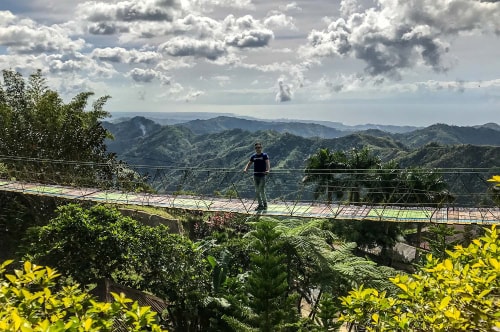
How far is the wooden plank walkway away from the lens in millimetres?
10992

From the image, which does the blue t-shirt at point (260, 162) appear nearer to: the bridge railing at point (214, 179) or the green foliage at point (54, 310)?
the bridge railing at point (214, 179)

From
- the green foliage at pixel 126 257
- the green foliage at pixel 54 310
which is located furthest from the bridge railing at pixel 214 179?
the green foliage at pixel 54 310

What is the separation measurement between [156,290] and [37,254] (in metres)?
2.58

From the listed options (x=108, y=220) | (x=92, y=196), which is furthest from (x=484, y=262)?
(x=92, y=196)

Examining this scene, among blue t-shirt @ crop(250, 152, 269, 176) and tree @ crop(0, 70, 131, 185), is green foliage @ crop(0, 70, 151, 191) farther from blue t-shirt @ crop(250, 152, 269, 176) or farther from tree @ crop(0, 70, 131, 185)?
blue t-shirt @ crop(250, 152, 269, 176)

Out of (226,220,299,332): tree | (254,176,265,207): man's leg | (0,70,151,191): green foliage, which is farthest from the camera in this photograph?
(0,70,151,191): green foliage

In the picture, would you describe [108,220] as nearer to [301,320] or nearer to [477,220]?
[301,320]

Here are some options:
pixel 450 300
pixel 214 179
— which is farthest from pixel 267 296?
pixel 214 179

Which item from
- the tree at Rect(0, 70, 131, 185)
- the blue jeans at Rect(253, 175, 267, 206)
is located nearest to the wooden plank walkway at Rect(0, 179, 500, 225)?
the blue jeans at Rect(253, 175, 267, 206)

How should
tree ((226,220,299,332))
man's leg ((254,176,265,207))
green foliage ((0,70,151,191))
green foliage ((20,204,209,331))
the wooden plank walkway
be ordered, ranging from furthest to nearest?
green foliage ((0,70,151,191)) → man's leg ((254,176,265,207)) → the wooden plank walkway → green foliage ((20,204,209,331)) → tree ((226,220,299,332))

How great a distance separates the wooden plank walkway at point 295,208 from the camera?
11.0 metres

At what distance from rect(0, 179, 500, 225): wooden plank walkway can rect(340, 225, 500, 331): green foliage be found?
295 inches

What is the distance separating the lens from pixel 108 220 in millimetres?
9430

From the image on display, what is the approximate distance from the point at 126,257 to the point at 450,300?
7.19 meters
